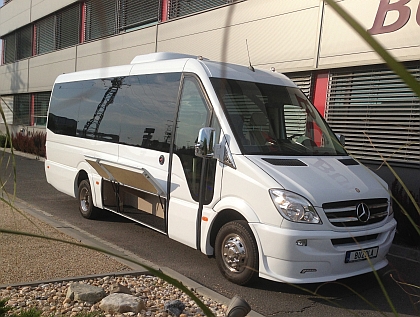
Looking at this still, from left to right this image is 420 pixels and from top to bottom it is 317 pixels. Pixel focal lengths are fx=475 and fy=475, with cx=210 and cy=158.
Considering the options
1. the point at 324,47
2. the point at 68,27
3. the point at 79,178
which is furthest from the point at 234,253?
the point at 68,27

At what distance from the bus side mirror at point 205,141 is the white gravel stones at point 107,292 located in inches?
57.4

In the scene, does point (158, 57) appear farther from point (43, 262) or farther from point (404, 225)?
point (404, 225)

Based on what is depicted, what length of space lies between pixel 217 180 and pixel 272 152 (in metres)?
0.70

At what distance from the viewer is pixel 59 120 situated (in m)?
9.55

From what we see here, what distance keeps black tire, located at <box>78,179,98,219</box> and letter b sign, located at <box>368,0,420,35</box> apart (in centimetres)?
614

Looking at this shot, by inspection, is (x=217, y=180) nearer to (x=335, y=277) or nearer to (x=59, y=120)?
(x=335, y=277)

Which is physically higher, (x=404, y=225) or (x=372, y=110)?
(x=372, y=110)

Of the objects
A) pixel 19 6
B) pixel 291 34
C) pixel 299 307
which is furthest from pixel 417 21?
pixel 19 6

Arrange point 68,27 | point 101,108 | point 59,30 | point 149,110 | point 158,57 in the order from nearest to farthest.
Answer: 1. point 149,110
2. point 158,57
3. point 101,108
4. point 68,27
5. point 59,30

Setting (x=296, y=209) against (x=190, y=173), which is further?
(x=190, y=173)

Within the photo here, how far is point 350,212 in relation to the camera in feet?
15.9

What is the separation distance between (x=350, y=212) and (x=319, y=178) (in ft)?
1.51

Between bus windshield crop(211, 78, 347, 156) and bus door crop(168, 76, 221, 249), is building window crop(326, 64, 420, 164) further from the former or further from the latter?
bus door crop(168, 76, 221, 249)

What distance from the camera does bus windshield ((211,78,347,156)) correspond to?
543cm
